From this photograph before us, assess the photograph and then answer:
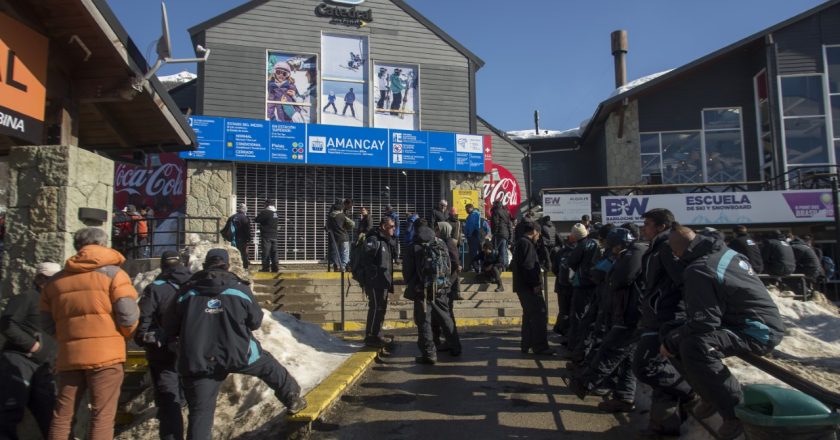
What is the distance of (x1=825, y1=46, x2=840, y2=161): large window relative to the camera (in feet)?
65.8

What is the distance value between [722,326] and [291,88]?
15.4 metres

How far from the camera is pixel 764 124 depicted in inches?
833

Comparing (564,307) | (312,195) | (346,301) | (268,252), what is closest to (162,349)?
(564,307)

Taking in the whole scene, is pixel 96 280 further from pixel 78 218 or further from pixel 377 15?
pixel 377 15

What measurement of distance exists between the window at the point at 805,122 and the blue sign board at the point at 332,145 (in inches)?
Answer: 421

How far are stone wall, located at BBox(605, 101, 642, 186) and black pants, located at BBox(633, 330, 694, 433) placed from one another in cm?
1820

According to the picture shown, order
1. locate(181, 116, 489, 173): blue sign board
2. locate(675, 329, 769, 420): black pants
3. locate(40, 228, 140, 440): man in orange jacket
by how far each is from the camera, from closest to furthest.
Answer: locate(675, 329, 769, 420): black pants
locate(40, 228, 140, 440): man in orange jacket
locate(181, 116, 489, 173): blue sign board

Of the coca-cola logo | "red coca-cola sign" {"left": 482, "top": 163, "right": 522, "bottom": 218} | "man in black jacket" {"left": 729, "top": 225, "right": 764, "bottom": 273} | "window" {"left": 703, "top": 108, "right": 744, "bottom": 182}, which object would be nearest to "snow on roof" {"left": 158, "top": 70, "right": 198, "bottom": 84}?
the coca-cola logo

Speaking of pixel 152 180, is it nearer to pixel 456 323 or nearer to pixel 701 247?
pixel 456 323

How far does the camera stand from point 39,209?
5.84 m

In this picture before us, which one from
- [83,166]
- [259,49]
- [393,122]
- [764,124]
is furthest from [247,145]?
[764,124]

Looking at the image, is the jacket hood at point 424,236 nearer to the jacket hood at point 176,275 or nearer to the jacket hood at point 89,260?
the jacket hood at point 176,275

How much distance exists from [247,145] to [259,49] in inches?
119

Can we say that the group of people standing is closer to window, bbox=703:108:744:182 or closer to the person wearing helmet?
the person wearing helmet
